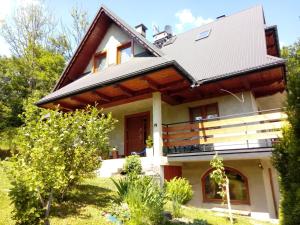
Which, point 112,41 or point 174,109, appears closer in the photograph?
point 174,109

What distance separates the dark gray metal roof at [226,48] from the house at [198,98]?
0.05 m

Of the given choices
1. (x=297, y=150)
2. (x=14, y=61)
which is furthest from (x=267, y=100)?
(x=14, y=61)

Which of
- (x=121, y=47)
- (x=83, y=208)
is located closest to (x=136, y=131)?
(x=121, y=47)

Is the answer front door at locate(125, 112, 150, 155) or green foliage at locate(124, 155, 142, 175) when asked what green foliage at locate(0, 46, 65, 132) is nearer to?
front door at locate(125, 112, 150, 155)

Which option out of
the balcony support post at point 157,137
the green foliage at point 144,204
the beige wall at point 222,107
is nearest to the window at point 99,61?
the beige wall at point 222,107

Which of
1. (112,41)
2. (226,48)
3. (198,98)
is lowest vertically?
(198,98)

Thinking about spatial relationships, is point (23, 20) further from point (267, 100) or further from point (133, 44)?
point (267, 100)

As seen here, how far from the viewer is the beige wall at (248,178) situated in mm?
9266

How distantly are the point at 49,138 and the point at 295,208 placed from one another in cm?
521

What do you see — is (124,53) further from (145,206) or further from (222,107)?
(145,206)

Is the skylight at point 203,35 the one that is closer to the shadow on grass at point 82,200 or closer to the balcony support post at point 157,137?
the balcony support post at point 157,137

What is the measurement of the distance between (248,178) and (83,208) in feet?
20.3

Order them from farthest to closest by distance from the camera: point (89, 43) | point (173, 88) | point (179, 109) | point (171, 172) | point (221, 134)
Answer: point (89, 43) → point (179, 109) → point (173, 88) → point (171, 172) → point (221, 134)

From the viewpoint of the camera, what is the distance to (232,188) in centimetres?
1009
